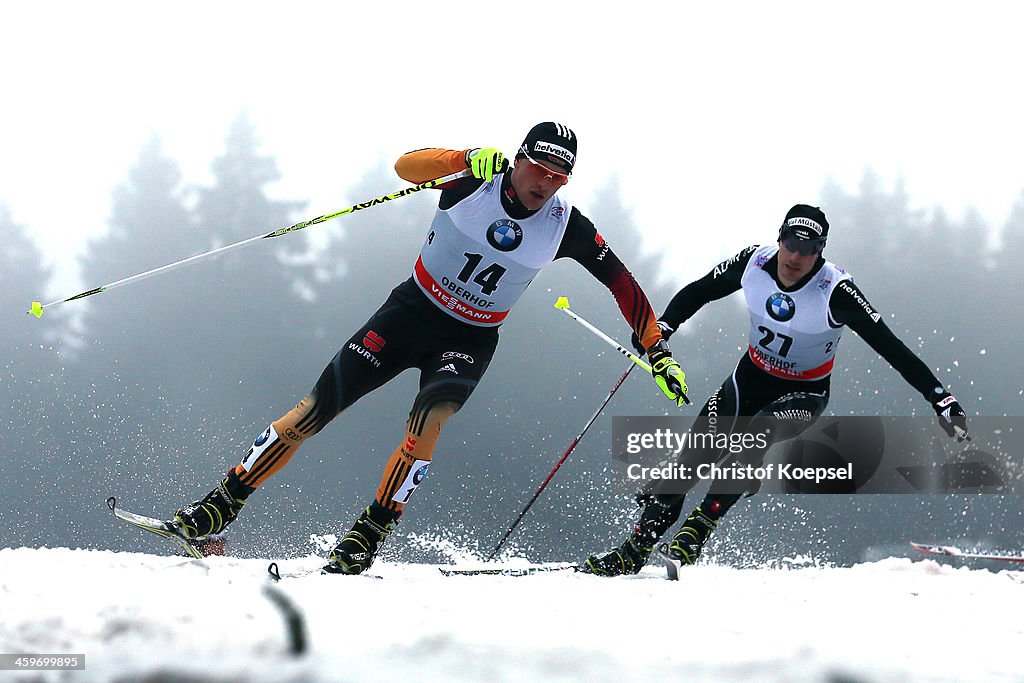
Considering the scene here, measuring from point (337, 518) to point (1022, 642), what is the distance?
24095mm

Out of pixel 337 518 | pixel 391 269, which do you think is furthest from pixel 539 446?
pixel 391 269

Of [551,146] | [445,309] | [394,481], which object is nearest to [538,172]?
[551,146]

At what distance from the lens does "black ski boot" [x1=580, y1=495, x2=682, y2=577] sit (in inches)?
205

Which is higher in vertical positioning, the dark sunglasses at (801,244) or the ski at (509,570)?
the dark sunglasses at (801,244)

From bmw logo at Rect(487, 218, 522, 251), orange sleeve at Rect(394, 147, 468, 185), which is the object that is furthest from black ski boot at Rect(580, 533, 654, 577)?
orange sleeve at Rect(394, 147, 468, 185)

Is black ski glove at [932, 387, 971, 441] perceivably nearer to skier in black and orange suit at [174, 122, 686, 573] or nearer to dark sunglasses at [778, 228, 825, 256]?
dark sunglasses at [778, 228, 825, 256]

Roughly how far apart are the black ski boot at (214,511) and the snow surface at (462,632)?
24.4 inches

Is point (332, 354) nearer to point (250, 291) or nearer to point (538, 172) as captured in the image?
point (250, 291)

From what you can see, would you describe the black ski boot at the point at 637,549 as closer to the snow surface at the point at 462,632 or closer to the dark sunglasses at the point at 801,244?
the snow surface at the point at 462,632

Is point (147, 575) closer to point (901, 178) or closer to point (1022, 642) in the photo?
point (1022, 642)

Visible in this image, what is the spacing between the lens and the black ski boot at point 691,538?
5285 mm

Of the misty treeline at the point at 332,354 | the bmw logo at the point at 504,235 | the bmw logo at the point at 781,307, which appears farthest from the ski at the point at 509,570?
the misty treeline at the point at 332,354

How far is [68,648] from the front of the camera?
2.13m

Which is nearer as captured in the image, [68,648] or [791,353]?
[68,648]
